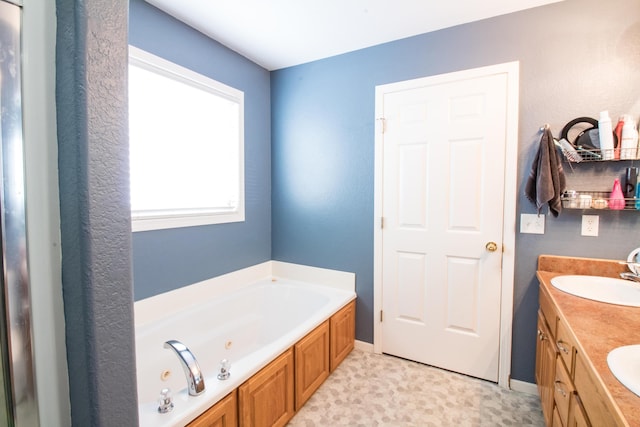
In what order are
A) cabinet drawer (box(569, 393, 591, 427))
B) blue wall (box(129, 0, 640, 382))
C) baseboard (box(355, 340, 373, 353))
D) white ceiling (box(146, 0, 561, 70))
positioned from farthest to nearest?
baseboard (box(355, 340, 373, 353)) → white ceiling (box(146, 0, 561, 70)) → blue wall (box(129, 0, 640, 382)) → cabinet drawer (box(569, 393, 591, 427))

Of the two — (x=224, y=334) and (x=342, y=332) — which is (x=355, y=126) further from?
(x=224, y=334)

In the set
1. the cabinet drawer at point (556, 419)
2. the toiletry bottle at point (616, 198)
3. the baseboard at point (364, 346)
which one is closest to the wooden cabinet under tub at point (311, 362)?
the baseboard at point (364, 346)

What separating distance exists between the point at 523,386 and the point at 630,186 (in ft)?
4.65

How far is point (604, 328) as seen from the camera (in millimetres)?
1099

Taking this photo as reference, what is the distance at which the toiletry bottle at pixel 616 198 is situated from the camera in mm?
1647

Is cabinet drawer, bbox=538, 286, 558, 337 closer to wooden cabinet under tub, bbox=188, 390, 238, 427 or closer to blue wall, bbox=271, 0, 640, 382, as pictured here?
blue wall, bbox=271, 0, 640, 382

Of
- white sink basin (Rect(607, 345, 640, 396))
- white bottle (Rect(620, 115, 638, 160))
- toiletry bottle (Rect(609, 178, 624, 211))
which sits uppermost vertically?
white bottle (Rect(620, 115, 638, 160))

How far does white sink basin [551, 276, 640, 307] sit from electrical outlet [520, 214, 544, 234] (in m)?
0.34

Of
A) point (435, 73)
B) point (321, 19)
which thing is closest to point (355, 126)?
Answer: point (435, 73)

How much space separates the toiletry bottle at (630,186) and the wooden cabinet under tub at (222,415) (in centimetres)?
231

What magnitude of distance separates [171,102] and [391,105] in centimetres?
161

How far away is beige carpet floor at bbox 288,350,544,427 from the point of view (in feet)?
5.79

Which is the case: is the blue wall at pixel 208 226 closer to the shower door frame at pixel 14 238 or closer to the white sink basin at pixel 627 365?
the shower door frame at pixel 14 238

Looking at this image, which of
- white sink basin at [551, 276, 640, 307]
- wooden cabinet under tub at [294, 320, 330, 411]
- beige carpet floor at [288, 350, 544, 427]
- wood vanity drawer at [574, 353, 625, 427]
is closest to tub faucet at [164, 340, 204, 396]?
wooden cabinet under tub at [294, 320, 330, 411]
